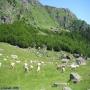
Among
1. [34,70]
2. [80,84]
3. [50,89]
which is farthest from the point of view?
[34,70]

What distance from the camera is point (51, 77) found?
2361 inches

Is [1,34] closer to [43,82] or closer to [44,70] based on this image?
[44,70]

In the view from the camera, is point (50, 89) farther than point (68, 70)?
No

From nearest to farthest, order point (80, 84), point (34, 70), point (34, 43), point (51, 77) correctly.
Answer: point (80, 84), point (51, 77), point (34, 70), point (34, 43)

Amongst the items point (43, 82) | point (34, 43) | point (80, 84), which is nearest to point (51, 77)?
point (43, 82)

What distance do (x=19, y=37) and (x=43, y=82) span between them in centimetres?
14171

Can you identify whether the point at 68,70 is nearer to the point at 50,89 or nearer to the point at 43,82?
the point at 43,82

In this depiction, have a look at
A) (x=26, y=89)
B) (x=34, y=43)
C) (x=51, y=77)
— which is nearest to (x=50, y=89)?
(x=26, y=89)

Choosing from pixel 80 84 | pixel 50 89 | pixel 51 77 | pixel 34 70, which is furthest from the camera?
pixel 34 70

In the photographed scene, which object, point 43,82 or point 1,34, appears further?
point 1,34

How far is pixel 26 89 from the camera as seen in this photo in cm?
4897

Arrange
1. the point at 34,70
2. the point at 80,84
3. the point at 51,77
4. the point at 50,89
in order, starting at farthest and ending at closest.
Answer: the point at 34,70
the point at 51,77
the point at 80,84
the point at 50,89

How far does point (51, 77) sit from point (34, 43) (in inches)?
5187

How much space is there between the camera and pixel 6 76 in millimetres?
62219
